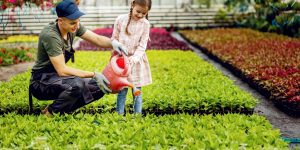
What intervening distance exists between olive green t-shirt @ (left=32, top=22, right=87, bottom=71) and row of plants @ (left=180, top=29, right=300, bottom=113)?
3.26 m

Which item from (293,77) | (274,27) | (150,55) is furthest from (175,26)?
(293,77)

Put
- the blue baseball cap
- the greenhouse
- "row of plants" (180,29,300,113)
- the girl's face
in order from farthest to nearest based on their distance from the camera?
"row of plants" (180,29,300,113) → the girl's face → the blue baseball cap → the greenhouse

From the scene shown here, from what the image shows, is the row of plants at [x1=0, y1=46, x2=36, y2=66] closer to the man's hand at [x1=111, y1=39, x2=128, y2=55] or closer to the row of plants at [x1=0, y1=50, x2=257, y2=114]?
the row of plants at [x1=0, y1=50, x2=257, y2=114]

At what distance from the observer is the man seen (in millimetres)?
4551

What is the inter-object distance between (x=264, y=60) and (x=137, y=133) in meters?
6.37

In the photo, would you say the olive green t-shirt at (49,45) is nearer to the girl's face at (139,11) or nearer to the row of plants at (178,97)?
the girl's face at (139,11)

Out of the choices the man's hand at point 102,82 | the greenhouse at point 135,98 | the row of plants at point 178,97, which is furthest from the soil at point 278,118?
the man's hand at point 102,82

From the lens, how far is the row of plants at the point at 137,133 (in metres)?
3.87

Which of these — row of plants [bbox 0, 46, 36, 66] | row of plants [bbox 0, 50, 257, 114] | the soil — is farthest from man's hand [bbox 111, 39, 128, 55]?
row of plants [bbox 0, 46, 36, 66]

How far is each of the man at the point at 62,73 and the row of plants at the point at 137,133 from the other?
19cm

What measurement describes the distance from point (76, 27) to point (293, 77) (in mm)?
4393

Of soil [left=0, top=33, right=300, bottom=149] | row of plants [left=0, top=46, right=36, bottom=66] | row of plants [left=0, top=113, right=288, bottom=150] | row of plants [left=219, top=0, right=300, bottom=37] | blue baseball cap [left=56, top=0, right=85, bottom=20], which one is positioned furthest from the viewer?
row of plants [left=219, top=0, right=300, bottom=37]

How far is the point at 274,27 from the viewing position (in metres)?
17.4

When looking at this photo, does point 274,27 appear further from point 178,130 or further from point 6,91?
point 178,130
